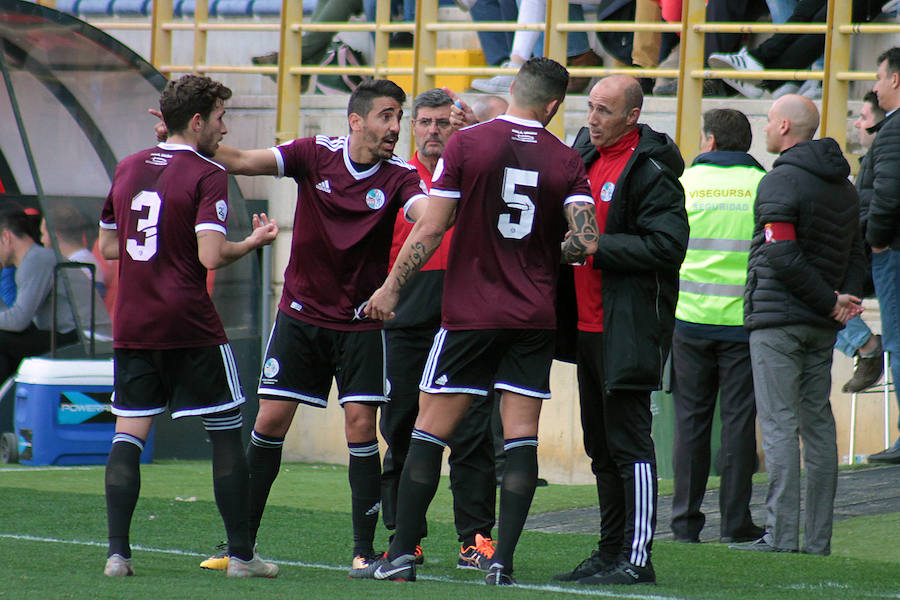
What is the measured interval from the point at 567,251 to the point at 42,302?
786 centimetres

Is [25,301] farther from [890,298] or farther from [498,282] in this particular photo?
[498,282]

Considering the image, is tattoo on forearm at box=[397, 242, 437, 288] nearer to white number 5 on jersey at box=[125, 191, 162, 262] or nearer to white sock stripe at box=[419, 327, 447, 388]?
white sock stripe at box=[419, 327, 447, 388]

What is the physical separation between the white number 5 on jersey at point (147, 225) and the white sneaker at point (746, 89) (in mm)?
6576

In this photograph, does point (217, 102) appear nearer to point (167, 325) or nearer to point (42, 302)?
point (167, 325)

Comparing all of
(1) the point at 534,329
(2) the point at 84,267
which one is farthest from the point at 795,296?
(2) the point at 84,267

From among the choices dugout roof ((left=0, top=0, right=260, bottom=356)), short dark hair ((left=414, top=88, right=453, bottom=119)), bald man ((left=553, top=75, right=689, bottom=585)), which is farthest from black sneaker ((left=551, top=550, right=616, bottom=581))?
dugout roof ((left=0, top=0, right=260, bottom=356))

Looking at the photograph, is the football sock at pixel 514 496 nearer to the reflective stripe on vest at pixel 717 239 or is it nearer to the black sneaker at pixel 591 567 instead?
the black sneaker at pixel 591 567

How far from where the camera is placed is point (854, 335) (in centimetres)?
1013

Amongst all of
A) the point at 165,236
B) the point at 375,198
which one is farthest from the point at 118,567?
the point at 375,198

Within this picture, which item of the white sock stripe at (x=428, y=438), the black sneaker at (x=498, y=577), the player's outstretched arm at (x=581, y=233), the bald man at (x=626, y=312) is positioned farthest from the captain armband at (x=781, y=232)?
the black sneaker at (x=498, y=577)

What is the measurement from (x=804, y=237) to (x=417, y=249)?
2.32m

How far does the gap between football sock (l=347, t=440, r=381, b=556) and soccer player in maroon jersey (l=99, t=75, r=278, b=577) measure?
1.46 ft

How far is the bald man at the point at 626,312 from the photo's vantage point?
19.3 ft

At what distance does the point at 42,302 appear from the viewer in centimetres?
1251
